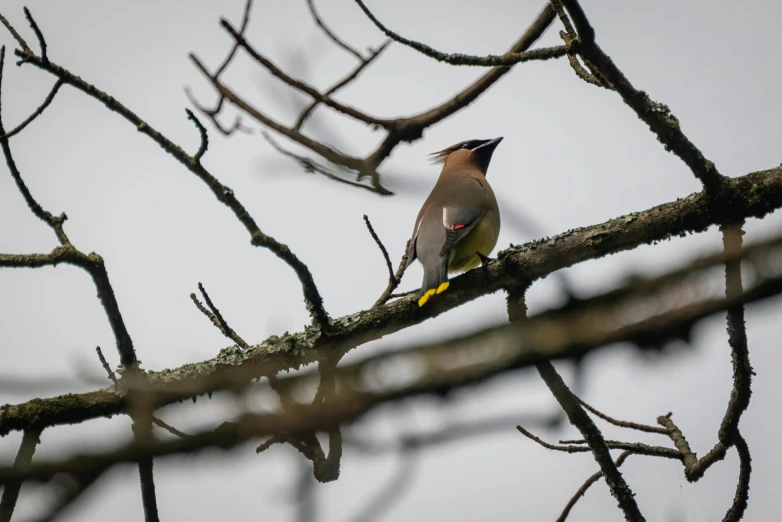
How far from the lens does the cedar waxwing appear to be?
4.71 m

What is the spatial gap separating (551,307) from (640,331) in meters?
0.13

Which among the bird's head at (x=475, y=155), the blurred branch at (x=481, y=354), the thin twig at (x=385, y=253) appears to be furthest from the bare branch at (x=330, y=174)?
the bird's head at (x=475, y=155)

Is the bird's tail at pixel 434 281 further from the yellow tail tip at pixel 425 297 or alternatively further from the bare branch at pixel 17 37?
the bare branch at pixel 17 37

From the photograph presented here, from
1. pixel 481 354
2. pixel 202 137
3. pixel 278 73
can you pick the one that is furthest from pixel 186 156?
pixel 481 354

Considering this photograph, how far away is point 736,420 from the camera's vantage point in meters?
3.56

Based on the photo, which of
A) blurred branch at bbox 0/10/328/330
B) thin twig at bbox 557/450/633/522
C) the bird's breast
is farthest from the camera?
the bird's breast

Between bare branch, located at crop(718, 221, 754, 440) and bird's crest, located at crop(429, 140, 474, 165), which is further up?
bird's crest, located at crop(429, 140, 474, 165)

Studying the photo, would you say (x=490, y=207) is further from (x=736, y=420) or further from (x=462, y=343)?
(x=462, y=343)

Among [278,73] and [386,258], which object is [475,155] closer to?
[386,258]

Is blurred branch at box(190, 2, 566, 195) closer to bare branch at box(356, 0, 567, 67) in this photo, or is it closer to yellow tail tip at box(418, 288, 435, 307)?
bare branch at box(356, 0, 567, 67)

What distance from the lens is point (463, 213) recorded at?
548 cm

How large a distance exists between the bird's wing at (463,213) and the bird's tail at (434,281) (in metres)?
0.25

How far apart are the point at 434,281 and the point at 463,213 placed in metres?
1.18

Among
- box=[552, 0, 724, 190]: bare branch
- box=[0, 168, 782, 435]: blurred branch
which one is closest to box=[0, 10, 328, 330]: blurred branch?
box=[0, 168, 782, 435]: blurred branch
